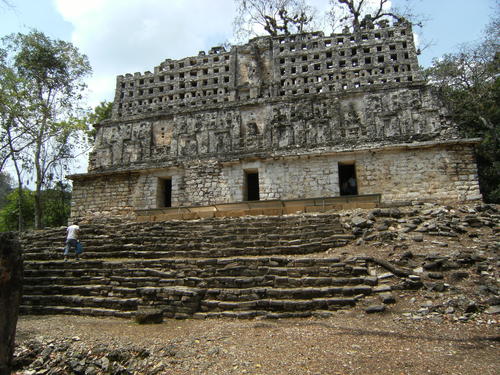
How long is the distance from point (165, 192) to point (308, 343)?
12030 mm

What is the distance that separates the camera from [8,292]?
163 inches

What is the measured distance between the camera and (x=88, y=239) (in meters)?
11.7

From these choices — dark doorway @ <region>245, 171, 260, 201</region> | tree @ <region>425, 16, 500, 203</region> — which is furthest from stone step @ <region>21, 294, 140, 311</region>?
tree @ <region>425, 16, 500, 203</region>

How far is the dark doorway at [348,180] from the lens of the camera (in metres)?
14.7

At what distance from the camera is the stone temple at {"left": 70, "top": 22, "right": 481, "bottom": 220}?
43.4 feet

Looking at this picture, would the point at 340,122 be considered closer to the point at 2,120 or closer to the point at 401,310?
the point at 401,310

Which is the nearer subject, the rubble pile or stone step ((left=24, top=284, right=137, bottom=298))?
the rubble pile

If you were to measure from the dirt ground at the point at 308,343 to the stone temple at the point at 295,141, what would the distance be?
6.72 m

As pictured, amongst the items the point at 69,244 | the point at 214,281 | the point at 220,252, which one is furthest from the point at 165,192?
the point at 214,281

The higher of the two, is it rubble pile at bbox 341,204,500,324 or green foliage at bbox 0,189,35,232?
green foliage at bbox 0,189,35,232

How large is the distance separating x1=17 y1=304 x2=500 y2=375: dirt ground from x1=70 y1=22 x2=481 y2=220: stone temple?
6718 mm

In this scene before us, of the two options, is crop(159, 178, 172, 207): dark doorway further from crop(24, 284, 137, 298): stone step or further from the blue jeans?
crop(24, 284, 137, 298): stone step

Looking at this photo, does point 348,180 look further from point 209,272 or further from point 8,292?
point 8,292

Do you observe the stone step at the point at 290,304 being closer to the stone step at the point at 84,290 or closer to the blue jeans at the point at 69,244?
the stone step at the point at 84,290
